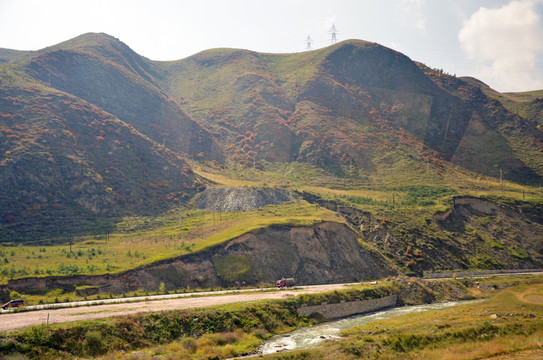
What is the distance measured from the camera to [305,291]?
188 feet

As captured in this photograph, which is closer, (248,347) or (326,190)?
(248,347)

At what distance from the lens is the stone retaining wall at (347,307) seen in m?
52.1

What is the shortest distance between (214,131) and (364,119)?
59.3m

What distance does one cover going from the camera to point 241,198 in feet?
326

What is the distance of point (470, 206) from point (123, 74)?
413ft

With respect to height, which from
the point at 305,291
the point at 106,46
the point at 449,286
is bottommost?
the point at 449,286

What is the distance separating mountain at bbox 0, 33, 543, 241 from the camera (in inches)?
3656

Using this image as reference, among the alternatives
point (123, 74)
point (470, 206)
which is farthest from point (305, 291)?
point (123, 74)

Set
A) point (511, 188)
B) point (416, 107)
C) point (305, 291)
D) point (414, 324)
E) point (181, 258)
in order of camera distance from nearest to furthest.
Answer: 1. point (414, 324)
2. point (305, 291)
3. point (181, 258)
4. point (511, 188)
5. point (416, 107)

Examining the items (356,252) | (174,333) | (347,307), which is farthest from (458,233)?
(174,333)

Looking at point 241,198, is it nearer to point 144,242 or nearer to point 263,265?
point 144,242

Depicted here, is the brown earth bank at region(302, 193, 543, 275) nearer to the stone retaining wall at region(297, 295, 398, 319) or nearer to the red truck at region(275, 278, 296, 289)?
the stone retaining wall at region(297, 295, 398, 319)

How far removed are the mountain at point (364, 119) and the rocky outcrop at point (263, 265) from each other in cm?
6117

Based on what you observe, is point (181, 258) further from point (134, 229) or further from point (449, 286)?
point (449, 286)
